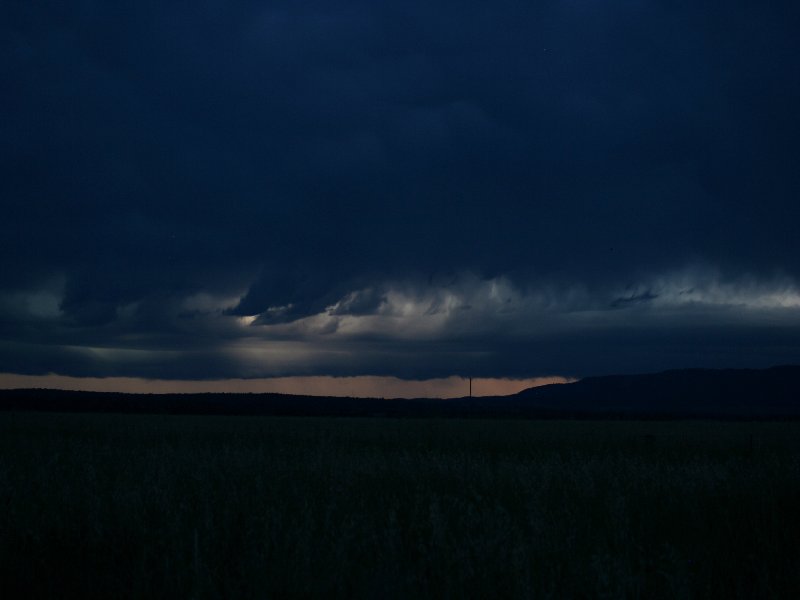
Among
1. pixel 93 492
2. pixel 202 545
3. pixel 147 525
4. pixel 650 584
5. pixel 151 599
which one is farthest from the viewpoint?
Result: pixel 93 492

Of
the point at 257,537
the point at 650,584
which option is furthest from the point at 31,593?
the point at 650,584

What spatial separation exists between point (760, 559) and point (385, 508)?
4.40 meters

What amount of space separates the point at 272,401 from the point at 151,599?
143760mm

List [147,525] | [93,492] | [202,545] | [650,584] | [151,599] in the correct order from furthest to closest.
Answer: [93,492], [147,525], [202,545], [650,584], [151,599]

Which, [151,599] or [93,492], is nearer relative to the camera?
[151,599]

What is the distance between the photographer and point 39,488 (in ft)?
31.1

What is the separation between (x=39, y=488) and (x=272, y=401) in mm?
139283

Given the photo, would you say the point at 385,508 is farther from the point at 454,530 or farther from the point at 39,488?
the point at 39,488

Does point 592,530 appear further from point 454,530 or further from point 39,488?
point 39,488

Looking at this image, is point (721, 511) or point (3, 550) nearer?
point (3, 550)


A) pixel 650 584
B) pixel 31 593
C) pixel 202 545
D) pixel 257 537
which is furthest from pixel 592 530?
pixel 31 593

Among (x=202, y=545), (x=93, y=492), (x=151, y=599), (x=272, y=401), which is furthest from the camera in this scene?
(x=272, y=401)

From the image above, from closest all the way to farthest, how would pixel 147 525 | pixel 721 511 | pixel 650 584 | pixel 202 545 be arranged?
pixel 650 584 → pixel 202 545 → pixel 147 525 → pixel 721 511

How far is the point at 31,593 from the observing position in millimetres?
5668
